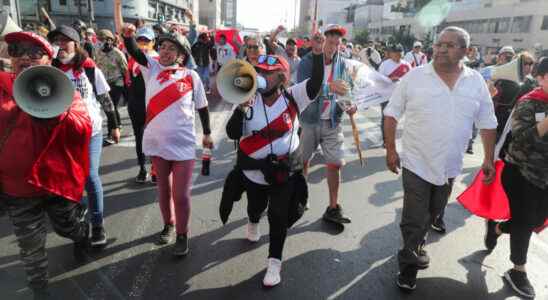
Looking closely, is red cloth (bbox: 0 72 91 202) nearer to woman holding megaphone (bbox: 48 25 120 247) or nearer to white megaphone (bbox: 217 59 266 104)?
woman holding megaphone (bbox: 48 25 120 247)

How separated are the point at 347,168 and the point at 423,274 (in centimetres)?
291

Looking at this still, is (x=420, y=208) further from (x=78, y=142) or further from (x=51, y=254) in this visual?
(x=51, y=254)

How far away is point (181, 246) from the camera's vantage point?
11.2 feet

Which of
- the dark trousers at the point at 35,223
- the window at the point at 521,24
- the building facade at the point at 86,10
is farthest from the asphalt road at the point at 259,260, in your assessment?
the window at the point at 521,24

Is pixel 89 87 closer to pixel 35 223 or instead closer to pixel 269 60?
pixel 35 223

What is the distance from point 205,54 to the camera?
38.5 ft

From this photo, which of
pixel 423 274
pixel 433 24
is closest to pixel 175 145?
pixel 423 274

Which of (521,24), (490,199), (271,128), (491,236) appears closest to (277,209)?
(271,128)

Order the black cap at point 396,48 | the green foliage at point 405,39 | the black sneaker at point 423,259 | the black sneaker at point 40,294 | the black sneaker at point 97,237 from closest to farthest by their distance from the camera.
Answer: the black sneaker at point 40,294
the black sneaker at point 423,259
the black sneaker at point 97,237
the black cap at point 396,48
the green foliage at point 405,39

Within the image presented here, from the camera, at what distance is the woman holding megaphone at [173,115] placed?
3221mm

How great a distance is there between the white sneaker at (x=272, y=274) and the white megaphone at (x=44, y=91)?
6.08ft

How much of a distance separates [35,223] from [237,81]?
1581 millimetres

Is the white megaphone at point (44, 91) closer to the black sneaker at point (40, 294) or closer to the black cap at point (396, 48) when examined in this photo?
the black sneaker at point (40, 294)

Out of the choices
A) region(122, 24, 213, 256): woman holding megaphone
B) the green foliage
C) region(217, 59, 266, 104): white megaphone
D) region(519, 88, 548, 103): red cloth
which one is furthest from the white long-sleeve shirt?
the green foliage
